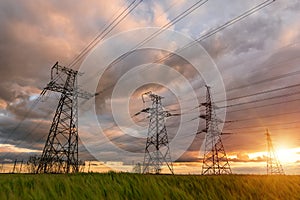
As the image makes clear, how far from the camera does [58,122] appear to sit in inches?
1405

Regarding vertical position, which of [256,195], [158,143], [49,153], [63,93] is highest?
[63,93]

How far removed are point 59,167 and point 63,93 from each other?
10.9m

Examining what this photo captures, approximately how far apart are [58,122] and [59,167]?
622 cm

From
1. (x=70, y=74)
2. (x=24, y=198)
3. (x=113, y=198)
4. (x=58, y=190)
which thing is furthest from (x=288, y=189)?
(x=70, y=74)

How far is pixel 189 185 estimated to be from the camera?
4.07 meters

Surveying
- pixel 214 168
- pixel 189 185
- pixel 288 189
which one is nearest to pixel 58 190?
pixel 189 185

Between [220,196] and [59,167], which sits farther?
[59,167]

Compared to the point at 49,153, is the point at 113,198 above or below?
below

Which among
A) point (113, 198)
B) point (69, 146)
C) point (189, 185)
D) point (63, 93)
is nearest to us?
point (113, 198)

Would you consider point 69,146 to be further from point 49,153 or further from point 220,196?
point 220,196

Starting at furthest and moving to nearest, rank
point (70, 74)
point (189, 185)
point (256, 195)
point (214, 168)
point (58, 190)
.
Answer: point (214, 168) → point (70, 74) → point (189, 185) → point (256, 195) → point (58, 190)

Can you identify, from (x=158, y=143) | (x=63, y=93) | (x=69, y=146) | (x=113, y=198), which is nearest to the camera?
(x=113, y=198)

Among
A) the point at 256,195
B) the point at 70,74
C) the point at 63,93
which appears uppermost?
the point at 70,74

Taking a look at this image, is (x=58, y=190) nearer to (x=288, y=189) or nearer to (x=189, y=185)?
(x=189, y=185)
